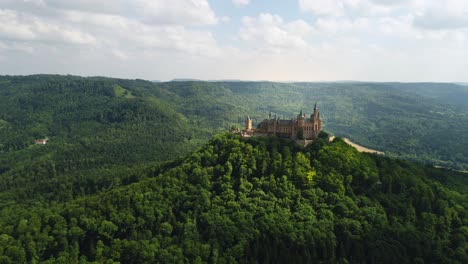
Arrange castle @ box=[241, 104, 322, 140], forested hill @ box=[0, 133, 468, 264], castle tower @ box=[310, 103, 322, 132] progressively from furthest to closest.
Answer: castle tower @ box=[310, 103, 322, 132] < castle @ box=[241, 104, 322, 140] < forested hill @ box=[0, 133, 468, 264]

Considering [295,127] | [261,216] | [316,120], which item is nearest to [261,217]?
[261,216]

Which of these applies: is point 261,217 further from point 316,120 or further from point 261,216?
point 316,120

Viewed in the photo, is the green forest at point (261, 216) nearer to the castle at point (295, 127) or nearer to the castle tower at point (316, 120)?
the castle tower at point (316, 120)

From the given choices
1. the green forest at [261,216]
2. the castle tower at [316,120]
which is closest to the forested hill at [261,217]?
the green forest at [261,216]

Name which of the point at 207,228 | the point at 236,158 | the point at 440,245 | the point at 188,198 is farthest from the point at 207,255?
the point at 440,245

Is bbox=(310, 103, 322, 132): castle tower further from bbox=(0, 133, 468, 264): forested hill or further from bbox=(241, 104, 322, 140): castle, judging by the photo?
bbox=(0, 133, 468, 264): forested hill

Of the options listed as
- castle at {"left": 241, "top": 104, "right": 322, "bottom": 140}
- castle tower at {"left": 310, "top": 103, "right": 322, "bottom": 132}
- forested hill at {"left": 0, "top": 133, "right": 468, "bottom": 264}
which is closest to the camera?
forested hill at {"left": 0, "top": 133, "right": 468, "bottom": 264}

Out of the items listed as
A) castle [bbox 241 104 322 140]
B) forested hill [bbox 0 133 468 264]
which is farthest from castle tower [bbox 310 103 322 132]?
forested hill [bbox 0 133 468 264]

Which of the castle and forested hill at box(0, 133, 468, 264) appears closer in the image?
forested hill at box(0, 133, 468, 264)

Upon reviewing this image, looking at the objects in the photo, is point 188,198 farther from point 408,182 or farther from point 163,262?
point 408,182
